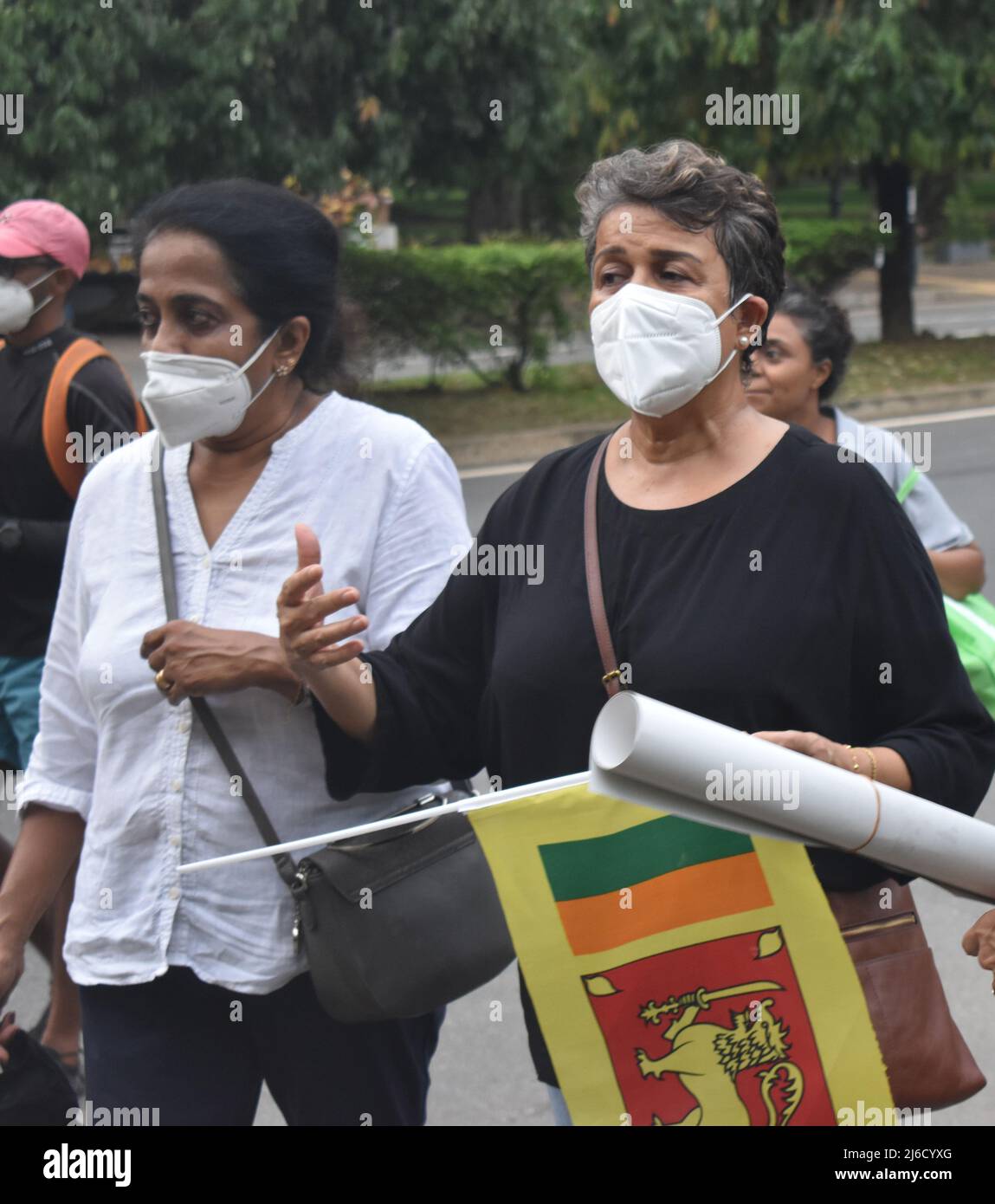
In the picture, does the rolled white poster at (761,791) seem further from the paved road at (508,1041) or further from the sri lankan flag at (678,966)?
the paved road at (508,1041)

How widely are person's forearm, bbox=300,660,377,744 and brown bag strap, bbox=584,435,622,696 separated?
41cm

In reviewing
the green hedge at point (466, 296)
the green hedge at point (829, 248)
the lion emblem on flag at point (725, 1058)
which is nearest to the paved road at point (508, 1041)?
the lion emblem on flag at point (725, 1058)

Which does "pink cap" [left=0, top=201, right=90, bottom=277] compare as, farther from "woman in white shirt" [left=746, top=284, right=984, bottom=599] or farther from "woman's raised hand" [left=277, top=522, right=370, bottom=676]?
"woman's raised hand" [left=277, top=522, right=370, bottom=676]

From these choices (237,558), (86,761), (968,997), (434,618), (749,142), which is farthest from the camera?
(749,142)

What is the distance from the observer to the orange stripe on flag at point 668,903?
189 cm

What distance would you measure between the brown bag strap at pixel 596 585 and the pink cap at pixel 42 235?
270 centimetres

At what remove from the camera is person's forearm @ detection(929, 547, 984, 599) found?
4.16 meters

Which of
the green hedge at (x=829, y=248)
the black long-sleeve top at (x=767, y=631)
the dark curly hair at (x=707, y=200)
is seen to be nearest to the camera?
the black long-sleeve top at (x=767, y=631)

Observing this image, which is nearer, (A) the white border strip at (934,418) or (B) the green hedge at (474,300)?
(B) the green hedge at (474,300)

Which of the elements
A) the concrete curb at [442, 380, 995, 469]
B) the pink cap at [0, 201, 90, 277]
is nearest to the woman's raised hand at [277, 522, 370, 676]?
the pink cap at [0, 201, 90, 277]

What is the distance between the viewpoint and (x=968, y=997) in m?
4.51

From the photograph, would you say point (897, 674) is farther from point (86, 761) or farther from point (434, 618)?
point (86, 761)

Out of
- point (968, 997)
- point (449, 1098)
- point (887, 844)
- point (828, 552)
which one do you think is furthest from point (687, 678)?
point (968, 997)
